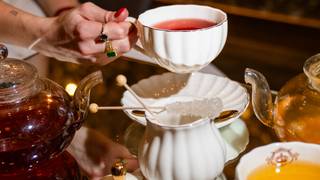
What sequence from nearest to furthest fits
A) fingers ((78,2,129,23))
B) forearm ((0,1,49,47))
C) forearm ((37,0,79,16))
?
1. fingers ((78,2,129,23))
2. forearm ((0,1,49,47))
3. forearm ((37,0,79,16))

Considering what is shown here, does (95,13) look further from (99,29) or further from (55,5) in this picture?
(55,5)

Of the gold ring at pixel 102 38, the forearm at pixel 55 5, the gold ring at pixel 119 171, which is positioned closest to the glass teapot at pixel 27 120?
the gold ring at pixel 119 171

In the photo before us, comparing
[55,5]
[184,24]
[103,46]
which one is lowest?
[55,5]

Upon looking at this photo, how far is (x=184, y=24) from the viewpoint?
922 mm

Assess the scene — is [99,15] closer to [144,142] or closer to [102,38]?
[102,38]

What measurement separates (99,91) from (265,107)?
0.38 meters

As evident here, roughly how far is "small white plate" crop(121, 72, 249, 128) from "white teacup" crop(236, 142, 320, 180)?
24 centimetres

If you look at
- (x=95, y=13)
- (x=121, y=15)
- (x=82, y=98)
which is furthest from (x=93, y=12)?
(x=82, y=98)

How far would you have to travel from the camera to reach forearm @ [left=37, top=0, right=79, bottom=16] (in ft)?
5.06

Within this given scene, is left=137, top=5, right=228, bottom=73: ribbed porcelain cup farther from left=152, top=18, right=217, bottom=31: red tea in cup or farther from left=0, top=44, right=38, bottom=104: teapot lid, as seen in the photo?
left=0, top=44, right=38, bottom=104: teapot lid

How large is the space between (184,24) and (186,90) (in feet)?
0.55

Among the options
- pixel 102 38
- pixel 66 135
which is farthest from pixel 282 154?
pixel 102 38

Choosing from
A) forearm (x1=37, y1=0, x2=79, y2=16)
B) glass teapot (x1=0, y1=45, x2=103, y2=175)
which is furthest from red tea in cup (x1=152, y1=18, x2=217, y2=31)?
forearm (x1=37, y1=0, x2=79, y2=16)

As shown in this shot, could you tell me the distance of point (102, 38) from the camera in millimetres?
1023
